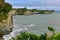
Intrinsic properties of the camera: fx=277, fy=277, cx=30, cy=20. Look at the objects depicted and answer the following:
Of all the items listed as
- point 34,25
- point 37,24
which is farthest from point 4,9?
point 37,24

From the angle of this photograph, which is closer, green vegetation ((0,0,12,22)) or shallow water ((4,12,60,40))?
green vegetation ((0,0,12,22))

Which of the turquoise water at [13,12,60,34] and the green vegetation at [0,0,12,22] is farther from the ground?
the green vegetation at [0,0,12,22]

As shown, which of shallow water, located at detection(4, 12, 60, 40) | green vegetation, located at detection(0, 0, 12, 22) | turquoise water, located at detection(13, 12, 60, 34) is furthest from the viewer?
turquoise water, located at detection(13, 12, 60, 34)

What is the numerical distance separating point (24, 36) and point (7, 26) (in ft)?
32.3

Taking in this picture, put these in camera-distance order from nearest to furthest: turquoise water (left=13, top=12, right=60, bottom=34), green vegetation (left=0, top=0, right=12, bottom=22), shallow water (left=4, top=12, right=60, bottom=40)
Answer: green vegetation (left=0, top=0, right=12, bottom=22), shallow water (left=4, top=12, right=60, bottom=40), turquoise water (left=13, top=12, right=60, bottom=34)

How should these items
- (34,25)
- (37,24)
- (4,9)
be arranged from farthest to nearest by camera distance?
(37,24) → (34,25) → (4,9)

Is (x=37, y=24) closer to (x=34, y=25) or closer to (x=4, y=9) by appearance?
(x=34, y=25)

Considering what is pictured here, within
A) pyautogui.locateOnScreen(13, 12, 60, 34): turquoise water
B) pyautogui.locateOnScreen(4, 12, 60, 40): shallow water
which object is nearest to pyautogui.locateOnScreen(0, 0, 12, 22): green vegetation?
pyautogui.locateOnScreen(4, 12, 60, 40): shallow water

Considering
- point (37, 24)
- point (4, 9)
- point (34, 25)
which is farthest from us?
point (37, 24)

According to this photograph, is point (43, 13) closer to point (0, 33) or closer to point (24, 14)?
point (24, 14)

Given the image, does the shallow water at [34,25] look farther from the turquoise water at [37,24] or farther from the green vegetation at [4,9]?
the green vegetation at [4,9]

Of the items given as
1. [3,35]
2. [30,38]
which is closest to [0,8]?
[3,35]

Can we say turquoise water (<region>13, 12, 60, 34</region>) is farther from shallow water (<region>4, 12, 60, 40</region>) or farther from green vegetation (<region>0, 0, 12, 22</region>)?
green vegetation (<region>0, 0, 12, 22</region>)

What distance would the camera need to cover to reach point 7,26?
19.0 metres
